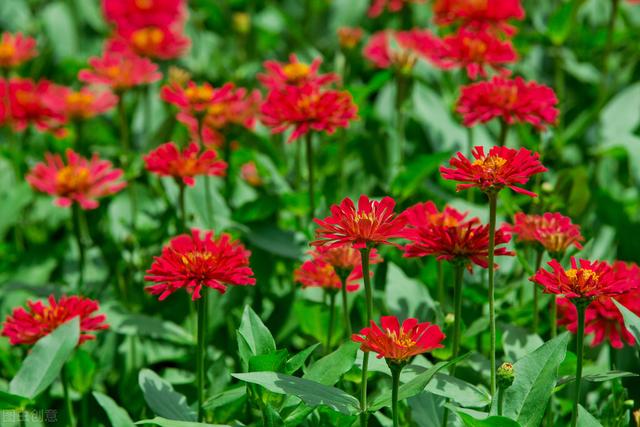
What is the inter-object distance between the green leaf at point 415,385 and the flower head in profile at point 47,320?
0.44 m

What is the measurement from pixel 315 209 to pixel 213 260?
49cm

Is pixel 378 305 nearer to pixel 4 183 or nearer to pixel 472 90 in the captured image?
pixel 472 90

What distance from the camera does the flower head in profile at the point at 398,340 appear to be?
103 cm

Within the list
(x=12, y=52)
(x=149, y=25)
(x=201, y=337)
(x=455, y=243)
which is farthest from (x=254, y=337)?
(x=149, y=25)

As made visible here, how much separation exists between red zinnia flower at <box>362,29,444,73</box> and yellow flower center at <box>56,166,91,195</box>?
654 millimetres

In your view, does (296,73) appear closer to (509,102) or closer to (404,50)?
(404,50)

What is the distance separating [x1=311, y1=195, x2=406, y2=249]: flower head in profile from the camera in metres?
1.09

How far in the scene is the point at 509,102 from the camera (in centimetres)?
145

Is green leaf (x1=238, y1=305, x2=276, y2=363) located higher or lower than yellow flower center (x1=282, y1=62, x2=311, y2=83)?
lower

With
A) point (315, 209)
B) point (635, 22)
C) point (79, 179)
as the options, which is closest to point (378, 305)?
point (315, 209)

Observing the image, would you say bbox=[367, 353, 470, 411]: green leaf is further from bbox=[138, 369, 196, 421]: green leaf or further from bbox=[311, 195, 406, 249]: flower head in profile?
bbox=[138, 369, 196, 421]: green leaf

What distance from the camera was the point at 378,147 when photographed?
1965mm

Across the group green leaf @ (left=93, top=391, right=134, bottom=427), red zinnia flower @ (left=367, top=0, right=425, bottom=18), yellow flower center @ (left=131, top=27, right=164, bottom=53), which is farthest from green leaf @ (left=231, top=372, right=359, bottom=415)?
red zinnia flower @ (left=367, top=0, right=425, bottom=18)

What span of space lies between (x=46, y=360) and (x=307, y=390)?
0.40 meters
